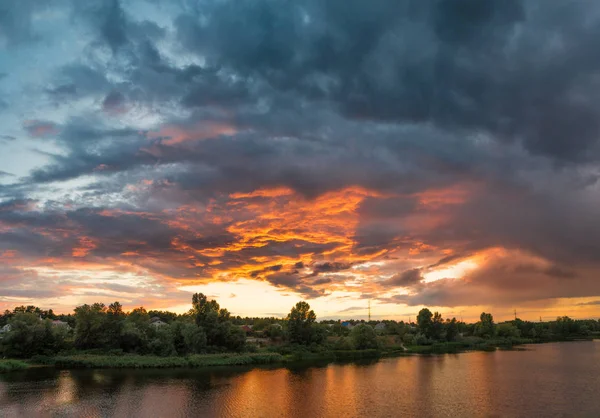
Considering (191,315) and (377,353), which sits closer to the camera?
(191,315)

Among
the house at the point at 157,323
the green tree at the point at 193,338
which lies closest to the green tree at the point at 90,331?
the house at the point at 157,323

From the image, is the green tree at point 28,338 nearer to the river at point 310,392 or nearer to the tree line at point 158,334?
the tree line at point 158,334

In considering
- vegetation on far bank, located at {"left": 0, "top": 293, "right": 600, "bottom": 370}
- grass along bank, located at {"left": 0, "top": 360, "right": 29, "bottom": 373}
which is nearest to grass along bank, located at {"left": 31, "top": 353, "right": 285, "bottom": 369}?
vegetation on far bank, located at {"left": 0, "top": 293, "right": 600, "bottom": 370}

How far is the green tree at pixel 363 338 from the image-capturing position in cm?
13000

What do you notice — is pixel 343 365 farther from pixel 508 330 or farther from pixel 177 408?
pixel 508 330

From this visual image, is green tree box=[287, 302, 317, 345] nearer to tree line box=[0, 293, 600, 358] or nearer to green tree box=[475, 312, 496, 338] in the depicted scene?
tree line box=[0, 293, 600, 358]

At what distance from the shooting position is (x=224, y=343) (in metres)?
111

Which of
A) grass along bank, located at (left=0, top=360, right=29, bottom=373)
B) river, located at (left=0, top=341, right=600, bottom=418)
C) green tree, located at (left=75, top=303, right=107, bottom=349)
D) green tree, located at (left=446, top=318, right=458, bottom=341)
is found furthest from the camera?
green tree, located at (left=446, top=318, right=458, bottom=341)

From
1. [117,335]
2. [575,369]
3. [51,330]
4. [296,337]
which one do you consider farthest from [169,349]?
[575,369]

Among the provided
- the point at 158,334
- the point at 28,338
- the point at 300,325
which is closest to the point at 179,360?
the point at 158,334

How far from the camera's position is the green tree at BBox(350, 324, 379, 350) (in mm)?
130000

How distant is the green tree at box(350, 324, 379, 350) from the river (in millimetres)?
37302

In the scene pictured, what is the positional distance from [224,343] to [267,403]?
57912 mm

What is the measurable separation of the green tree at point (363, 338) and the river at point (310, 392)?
37.3 meters
